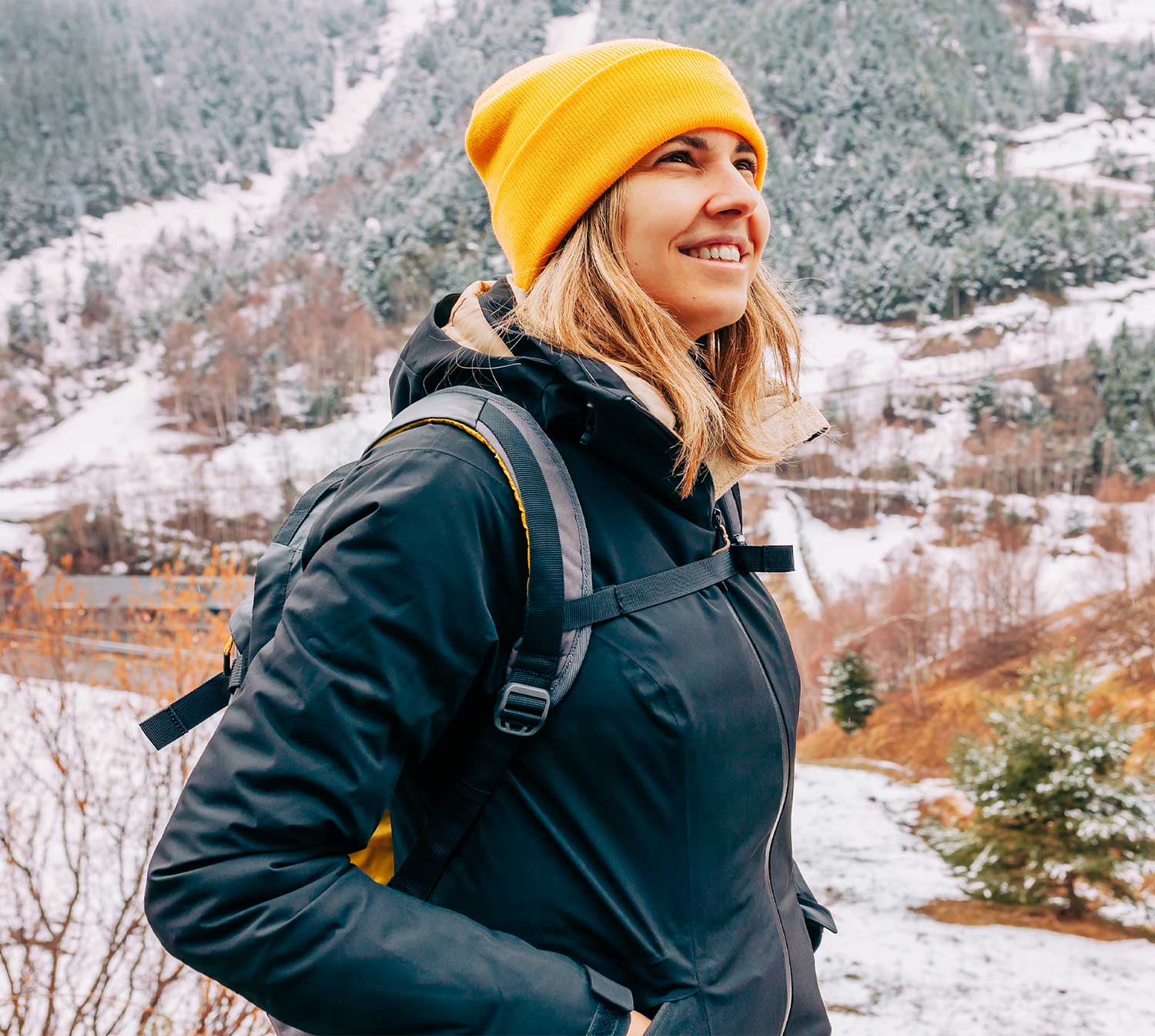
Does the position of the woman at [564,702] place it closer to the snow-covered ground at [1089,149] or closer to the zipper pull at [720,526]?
the zipper pull at [720,526]

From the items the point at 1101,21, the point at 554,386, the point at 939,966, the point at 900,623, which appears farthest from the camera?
the point at 1101,21

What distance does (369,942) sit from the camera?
1.69 feet

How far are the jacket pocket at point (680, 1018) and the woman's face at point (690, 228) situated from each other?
509 mm

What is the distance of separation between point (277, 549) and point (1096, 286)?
59.9 ft

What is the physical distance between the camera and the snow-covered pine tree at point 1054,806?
3.76 metres

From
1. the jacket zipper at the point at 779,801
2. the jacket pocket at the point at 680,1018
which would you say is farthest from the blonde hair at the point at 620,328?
the jacket pocket at the point at 680,1018

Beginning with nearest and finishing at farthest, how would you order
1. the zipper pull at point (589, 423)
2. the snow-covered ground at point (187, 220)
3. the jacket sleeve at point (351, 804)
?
the jacket sleeve at point (351, 804) < the zipper pull at point (589, 423) < the snow-covered ground at point (187, 220)

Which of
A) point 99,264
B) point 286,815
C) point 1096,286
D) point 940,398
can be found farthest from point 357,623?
point 99,264

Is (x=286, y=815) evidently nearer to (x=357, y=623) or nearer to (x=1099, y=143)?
(x=357, y=623)

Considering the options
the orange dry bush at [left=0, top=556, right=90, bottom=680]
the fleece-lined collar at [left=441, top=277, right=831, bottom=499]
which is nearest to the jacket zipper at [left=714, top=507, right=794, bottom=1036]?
the fleece-lined collar at [left=441, top=277, right=831, bottom=499]

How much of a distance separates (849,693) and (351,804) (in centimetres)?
811

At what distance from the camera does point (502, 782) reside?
0.58 metres

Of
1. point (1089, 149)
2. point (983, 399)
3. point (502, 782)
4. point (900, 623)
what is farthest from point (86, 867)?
point (1089, 149)

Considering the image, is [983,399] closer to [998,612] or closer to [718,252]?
[998,612]
